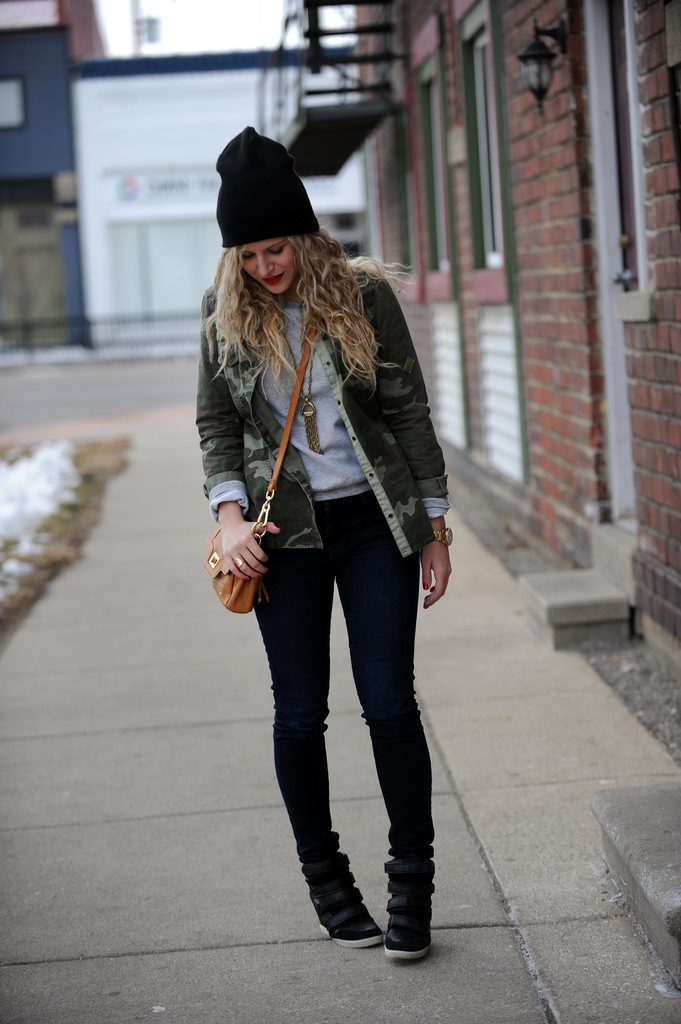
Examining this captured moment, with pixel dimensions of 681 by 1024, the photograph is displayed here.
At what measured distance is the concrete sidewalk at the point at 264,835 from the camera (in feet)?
9.85

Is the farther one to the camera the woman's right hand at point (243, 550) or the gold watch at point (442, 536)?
the gold watch at point (442, 536)

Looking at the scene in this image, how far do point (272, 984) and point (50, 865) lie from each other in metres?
1.07

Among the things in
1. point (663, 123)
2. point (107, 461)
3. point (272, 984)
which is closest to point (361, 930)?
point (272, 984)

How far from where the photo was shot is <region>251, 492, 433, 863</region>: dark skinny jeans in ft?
10.0

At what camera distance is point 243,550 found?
3023 millimetres

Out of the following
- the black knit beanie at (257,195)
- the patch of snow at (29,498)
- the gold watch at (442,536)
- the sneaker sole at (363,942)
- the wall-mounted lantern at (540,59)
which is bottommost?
the sneaker sole at (363,942)

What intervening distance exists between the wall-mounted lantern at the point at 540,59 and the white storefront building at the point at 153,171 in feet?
89.1

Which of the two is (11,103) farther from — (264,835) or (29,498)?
(264,835)

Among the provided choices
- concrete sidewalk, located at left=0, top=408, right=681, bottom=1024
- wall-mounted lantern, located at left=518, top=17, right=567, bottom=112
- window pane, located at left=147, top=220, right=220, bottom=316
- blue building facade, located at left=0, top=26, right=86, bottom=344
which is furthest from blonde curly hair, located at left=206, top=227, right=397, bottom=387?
blue building facade, located at left=0, top=26, right=86, bottom=344

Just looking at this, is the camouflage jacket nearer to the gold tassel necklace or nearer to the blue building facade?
the gold tassel necklace

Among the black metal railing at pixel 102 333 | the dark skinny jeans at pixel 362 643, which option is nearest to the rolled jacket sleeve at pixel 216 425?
the dark skinny jeans at pixel 362 643

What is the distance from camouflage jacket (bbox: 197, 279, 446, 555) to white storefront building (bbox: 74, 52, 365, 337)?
3061cm

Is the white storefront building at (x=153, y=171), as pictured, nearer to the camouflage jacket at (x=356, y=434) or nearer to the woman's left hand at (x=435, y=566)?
the camouflage jacket at (x=356, y=434)

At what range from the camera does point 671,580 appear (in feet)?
16.3
